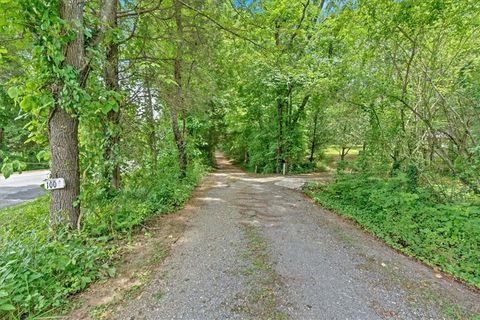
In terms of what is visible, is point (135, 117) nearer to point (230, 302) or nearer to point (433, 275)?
point (230, 302)

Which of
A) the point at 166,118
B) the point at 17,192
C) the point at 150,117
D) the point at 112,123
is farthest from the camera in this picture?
the point at 17,192

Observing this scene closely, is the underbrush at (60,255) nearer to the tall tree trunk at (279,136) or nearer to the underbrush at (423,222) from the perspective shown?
the underbrush at (423,222)

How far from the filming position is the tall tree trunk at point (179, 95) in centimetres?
446

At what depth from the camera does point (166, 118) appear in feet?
20.5

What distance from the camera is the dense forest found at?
259cm

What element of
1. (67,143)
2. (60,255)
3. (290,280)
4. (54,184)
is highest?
(67,143)

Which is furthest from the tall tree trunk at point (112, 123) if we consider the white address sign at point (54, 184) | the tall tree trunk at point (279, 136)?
the tall tree trunk at point (279, 136)

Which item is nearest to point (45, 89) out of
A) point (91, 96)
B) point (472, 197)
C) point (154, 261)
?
point (91, 96)

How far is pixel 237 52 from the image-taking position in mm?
7738

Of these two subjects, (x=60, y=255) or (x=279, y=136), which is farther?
(x=279, y=136)

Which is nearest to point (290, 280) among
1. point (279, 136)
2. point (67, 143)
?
point (67, 143)

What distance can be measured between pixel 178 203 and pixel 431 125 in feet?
19.8

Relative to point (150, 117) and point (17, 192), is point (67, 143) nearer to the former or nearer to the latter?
point (150, 117)

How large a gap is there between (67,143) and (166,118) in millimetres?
3406
